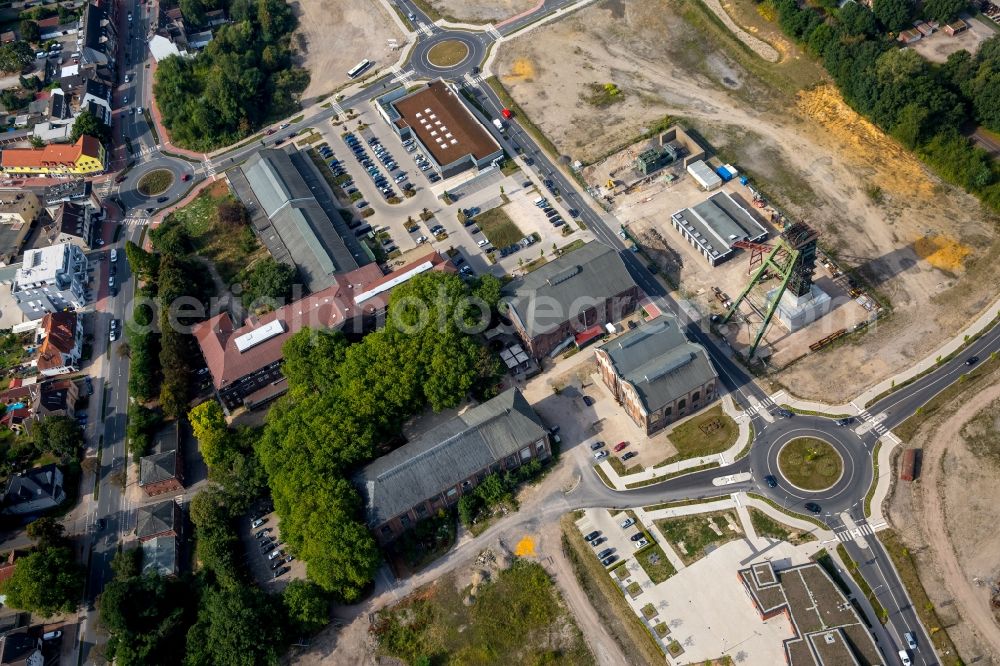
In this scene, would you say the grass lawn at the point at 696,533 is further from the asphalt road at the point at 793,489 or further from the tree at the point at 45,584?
the tree at the point at 45,584

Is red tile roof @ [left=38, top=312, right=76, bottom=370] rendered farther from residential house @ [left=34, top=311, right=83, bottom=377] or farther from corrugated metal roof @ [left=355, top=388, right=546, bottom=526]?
corrugated metal roof @ [left=355, top=388, right=546, bottom=526]

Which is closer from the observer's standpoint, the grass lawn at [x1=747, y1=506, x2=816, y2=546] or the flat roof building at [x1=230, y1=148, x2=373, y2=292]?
the grass lawn at [x1=747, y1=506, x2=816, y2=546]

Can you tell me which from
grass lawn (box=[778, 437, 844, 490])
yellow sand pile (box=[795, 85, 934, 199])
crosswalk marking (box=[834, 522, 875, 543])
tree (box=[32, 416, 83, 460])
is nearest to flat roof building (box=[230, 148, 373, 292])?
tree (box=[32, 416, 83, 460])

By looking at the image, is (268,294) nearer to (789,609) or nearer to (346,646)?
(346,646)

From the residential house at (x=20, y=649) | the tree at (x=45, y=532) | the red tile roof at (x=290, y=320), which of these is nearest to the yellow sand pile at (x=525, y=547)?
the red tile roof at (x=290, y=320)

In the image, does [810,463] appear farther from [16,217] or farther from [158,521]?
[16,217]

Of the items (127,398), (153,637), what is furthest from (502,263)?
(153,637)
